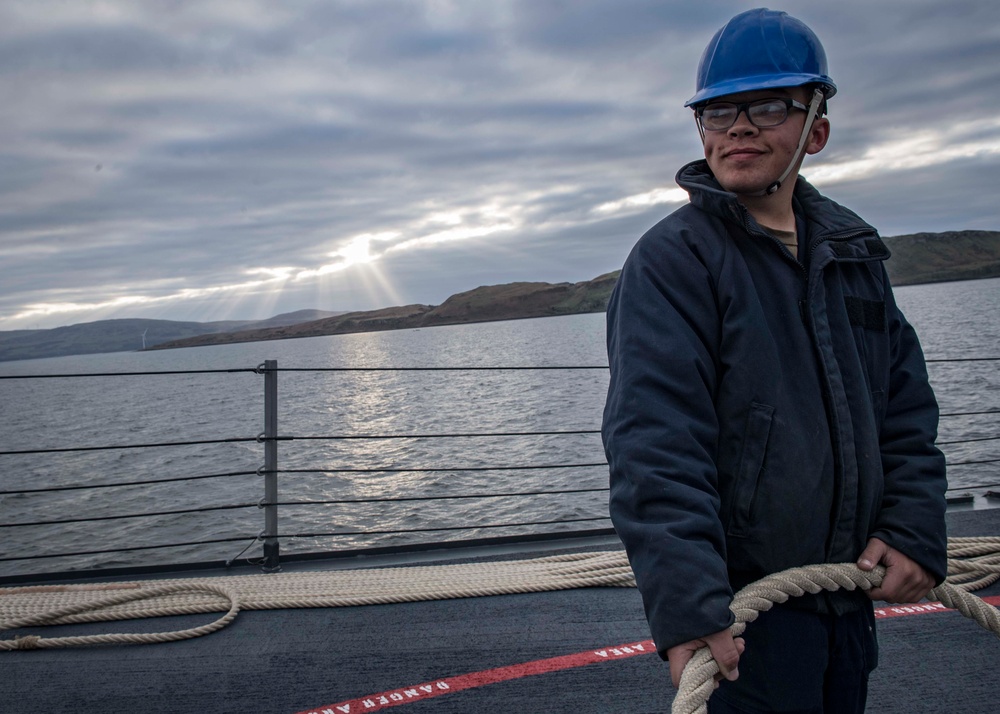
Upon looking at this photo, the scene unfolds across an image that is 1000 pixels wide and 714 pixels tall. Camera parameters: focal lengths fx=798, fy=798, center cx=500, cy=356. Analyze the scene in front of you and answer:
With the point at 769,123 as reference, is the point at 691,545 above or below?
below

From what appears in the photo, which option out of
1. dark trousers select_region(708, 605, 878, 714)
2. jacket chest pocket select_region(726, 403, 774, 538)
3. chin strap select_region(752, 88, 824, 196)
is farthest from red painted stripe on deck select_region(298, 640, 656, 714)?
chin strap select_region(752, 88, 824, 196)

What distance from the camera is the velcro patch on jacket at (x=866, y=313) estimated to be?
1.40m

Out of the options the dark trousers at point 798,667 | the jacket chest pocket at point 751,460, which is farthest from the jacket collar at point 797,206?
the dark trousers at point 798,667

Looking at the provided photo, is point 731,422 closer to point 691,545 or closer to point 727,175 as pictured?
point 691,545

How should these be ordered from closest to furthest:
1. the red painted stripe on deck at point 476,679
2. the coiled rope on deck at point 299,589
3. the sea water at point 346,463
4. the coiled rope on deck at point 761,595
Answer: the coiled rope on deck at point 761,595 < the red painted stripe on deck at point 476,679 < the coiled rope on deck at point 299,589 < the sea water at point 346,463

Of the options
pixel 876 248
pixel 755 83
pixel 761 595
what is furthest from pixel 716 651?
pixel 755 83

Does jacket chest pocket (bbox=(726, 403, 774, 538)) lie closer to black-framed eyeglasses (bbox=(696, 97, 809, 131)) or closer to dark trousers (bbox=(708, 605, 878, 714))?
dark trousers (bbox=(708, 605, 878, 714))

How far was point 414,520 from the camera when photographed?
11.5 m

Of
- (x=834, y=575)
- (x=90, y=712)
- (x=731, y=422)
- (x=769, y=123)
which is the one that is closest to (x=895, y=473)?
(x=834, y=575)

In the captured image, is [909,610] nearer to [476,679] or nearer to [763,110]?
[476,679]

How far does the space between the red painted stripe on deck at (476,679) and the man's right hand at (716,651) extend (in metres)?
1.59

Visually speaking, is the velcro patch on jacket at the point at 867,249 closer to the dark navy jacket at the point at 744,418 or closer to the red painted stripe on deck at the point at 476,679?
the dark navy jacket at the point at 744,418

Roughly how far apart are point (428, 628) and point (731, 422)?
214 cm

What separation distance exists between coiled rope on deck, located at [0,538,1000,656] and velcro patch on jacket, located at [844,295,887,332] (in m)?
2.07
